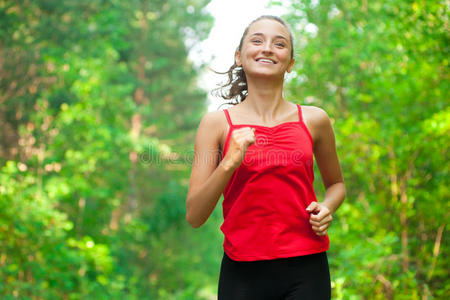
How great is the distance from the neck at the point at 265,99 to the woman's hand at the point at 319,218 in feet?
1.33

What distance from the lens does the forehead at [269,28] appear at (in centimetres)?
186

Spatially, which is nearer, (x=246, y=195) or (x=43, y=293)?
(x=246, y=195)

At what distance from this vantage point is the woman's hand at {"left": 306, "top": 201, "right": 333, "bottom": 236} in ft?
5.47

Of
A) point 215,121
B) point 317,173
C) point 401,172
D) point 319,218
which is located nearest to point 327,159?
point 319,218

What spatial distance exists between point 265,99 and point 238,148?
15.7 inches

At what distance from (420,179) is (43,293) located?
15.8 feet

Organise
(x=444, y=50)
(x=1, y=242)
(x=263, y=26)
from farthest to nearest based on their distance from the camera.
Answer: (x=1, y=242)
(x=444, y=50)
(x=263, y=26)

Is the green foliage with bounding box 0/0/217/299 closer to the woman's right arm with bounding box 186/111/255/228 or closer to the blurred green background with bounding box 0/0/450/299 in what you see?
the blurred green background with bounding box 0/0/450/299

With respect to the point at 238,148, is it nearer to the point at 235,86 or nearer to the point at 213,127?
the point at 213,127

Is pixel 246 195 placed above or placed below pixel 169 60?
below

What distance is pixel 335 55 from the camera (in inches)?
253

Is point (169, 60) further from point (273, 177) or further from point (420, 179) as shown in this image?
point (273, 177)

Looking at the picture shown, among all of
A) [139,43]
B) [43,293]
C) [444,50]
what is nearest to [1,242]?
[43,293]

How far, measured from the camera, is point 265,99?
1.85m
